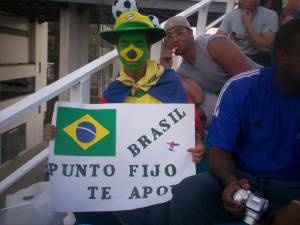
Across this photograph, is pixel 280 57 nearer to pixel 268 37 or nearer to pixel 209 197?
pixel 209 197

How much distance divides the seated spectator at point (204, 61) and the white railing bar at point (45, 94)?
0.60 metres

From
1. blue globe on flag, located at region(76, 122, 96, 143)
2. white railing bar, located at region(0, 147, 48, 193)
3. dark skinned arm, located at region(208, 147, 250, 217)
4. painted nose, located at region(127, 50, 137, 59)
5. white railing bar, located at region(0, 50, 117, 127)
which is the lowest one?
white railing bar, located at region(0, 147, 48, 193)

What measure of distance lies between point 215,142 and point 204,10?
263 centimetres

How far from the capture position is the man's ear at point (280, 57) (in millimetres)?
1865

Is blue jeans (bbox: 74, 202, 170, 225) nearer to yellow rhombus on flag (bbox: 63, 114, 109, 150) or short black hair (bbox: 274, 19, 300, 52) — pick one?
yellow rhombus on flag (bbox: 63, 114, 109, 150)

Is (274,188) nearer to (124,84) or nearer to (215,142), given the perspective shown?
(215,142)

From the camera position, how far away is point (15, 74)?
55.1ft

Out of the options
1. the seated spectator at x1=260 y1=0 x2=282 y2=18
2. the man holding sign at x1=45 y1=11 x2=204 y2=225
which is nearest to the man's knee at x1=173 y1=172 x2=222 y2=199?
the man holding sign at x1=45 y1=11 x2=204 y2=225

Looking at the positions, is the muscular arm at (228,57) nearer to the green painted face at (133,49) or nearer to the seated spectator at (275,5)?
the green painted face at (133,49)

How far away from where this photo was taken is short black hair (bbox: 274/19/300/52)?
1.83 m

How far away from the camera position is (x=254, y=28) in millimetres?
3783

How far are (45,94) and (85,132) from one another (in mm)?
284

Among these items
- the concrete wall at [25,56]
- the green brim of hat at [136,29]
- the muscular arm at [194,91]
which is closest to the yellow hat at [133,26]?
the green brim of hat at [136,29]

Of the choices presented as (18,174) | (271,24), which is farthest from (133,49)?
(271,24)
